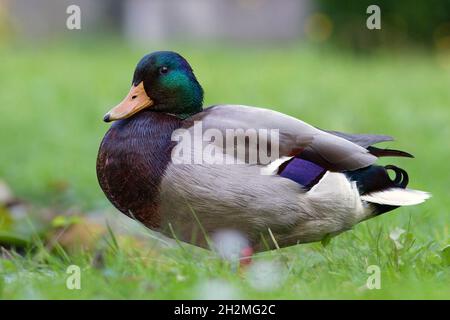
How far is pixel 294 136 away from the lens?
310 centimetres

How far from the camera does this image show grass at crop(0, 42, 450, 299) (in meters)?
2.91

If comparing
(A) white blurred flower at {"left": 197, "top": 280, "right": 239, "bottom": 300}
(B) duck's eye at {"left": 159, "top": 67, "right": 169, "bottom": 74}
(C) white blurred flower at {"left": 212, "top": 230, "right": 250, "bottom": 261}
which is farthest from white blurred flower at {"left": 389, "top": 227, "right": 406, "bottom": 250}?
(B) duck's eye at {"left": 159, "top": 67, "right": 169, "bottom": 74}

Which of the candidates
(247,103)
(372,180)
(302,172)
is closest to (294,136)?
(302,172)

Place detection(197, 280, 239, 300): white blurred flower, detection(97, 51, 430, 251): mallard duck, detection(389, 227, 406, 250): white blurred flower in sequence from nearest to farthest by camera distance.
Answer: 1. detection(197, 280, 239, 300): white blurred flower
2. detection(97, 51, 430, 251): mallard duck
3. detection(389, 227, 406, 250): white blurred flower

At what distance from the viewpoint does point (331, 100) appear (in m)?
7.96

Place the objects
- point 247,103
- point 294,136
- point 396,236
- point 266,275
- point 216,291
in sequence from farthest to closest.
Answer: point 247,103, point 396,236, point 294,136, point 266,275, point 216,291

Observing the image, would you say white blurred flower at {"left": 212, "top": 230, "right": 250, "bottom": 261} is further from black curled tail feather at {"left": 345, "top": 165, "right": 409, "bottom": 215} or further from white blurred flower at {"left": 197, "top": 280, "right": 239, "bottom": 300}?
black curled tail feather at {"left": 345, "top": 165, "right": 409, "bottom": 215}

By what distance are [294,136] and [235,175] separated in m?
0.26

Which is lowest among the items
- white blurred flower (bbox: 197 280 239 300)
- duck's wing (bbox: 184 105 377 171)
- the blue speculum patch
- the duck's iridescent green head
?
white blurred flower (bbox: 197 280 239 300)

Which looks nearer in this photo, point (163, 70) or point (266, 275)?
point (266, 275)

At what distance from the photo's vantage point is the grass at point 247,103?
115 inches

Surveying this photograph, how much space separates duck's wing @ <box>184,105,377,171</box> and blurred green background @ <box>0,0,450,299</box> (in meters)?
0.33

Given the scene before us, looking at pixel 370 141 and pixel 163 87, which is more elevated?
pixel 163 87

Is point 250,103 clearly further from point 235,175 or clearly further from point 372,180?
point 235,175
